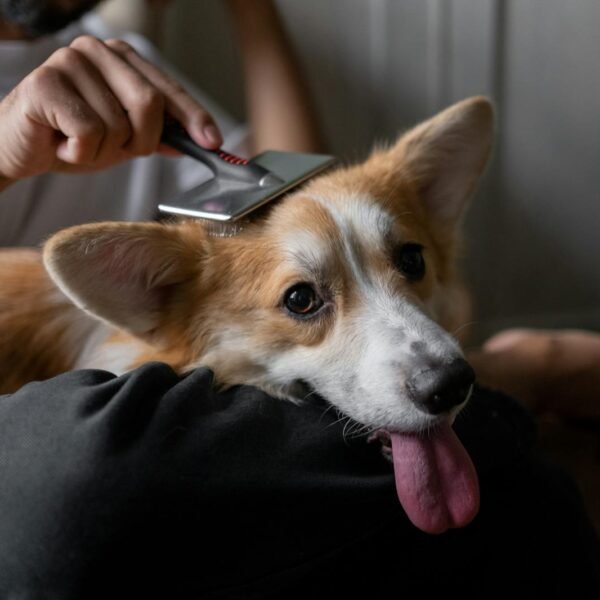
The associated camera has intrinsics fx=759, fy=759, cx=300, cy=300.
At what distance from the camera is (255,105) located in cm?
179

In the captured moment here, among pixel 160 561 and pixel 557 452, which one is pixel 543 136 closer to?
pixel 557 452

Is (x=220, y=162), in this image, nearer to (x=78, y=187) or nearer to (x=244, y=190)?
(x=244, y=190)

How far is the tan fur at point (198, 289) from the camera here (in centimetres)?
98

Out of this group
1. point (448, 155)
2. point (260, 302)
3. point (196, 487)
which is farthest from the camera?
point (448, 155)

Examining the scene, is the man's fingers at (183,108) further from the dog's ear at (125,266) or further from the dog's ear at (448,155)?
the dog's ear at (448,155)

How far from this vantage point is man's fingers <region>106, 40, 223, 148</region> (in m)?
1.00

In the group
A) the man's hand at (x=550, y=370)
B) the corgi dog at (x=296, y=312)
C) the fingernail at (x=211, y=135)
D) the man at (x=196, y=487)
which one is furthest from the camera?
the man's hand at (x=550, y=370)

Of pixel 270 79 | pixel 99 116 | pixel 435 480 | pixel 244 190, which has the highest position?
pixel 99 116

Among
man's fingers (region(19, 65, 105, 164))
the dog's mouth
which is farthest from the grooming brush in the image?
the dog's mouth

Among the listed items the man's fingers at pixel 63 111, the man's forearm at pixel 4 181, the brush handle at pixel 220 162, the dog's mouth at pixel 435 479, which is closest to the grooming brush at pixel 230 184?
the brush handle at pixel 220 162

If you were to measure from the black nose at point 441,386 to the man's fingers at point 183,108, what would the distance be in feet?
1.36

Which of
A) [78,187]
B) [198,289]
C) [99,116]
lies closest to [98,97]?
[99,116]

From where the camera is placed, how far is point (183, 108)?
1005 millimetres

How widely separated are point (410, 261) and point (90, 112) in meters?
0.48
